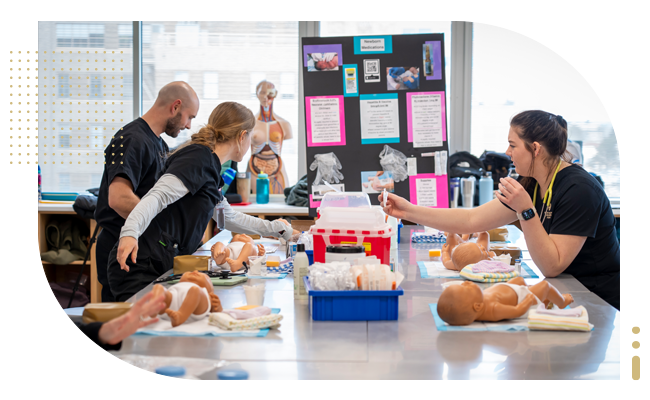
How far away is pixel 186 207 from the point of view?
219cm

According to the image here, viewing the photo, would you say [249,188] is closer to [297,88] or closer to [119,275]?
[297,88]

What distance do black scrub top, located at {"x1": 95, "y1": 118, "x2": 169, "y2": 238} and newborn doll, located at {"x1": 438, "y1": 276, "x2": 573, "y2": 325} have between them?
64.1 inches

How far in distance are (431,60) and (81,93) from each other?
10.3ft

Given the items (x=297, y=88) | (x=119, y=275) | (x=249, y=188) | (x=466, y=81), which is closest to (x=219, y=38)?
(x=297, y=88)

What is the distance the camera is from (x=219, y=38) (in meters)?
4.76

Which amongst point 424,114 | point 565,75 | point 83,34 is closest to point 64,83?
point 83,34

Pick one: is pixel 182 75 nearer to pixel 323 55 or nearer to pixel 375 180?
pixel 323 55

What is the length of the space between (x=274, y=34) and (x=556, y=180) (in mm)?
3329

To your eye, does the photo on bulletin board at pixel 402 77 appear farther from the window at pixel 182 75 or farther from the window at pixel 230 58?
the window at pixel 182 75

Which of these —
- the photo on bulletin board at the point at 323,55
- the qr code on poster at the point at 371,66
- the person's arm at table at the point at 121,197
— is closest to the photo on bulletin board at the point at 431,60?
the qr code on poster at the point at 371,66

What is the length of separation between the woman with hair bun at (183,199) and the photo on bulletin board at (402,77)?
142cm

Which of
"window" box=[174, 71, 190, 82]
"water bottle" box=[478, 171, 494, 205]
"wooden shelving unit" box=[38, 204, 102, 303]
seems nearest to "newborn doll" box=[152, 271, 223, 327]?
"wooden shelving unit" box=[38, 204, 102, 303]

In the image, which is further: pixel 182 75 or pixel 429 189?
pixel 182 75

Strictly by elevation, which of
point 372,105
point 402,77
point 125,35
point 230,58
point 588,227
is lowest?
point 588,227
